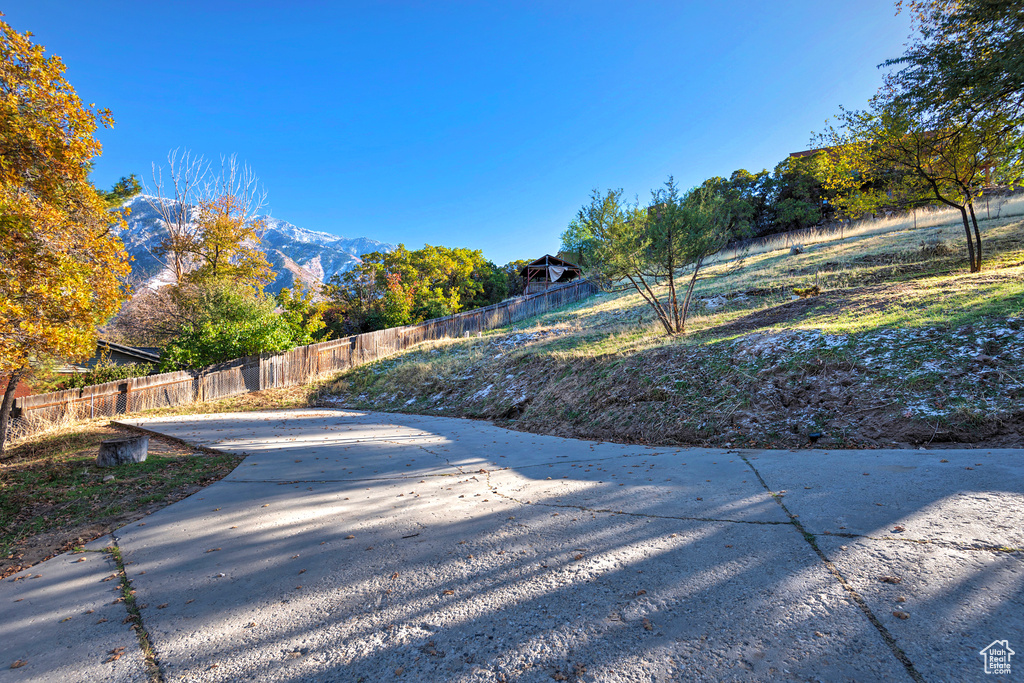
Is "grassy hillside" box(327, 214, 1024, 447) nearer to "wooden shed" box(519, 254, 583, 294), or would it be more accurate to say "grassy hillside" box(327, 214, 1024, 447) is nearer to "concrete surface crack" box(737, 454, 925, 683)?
"concrete surface crack" box(737, 454, 925, 683)

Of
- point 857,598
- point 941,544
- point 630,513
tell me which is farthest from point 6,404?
point 941,544

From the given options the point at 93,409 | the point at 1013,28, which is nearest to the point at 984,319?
the point at 1013,28

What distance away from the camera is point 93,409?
12820mm

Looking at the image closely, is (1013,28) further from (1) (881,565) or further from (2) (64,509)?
(2) (64,509)

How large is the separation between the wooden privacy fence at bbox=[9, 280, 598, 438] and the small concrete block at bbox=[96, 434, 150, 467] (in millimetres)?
8061

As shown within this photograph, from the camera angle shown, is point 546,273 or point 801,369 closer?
point 801,369

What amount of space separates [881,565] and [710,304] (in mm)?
15029

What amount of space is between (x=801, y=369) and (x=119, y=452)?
1041 centimetres

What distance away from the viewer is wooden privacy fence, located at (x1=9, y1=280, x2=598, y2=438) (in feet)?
39.1

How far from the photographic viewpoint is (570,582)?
8.56 ft

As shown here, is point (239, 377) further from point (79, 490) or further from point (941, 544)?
point (941, 544)

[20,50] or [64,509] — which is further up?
[20,50]

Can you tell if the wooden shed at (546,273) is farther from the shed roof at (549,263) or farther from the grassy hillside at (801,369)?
the grassy hillside at (801,369)

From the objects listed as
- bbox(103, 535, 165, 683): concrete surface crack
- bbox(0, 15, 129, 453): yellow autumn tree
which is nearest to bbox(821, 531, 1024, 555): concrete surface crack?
bbox(103, 535, 165, 683): concrete surface crack
